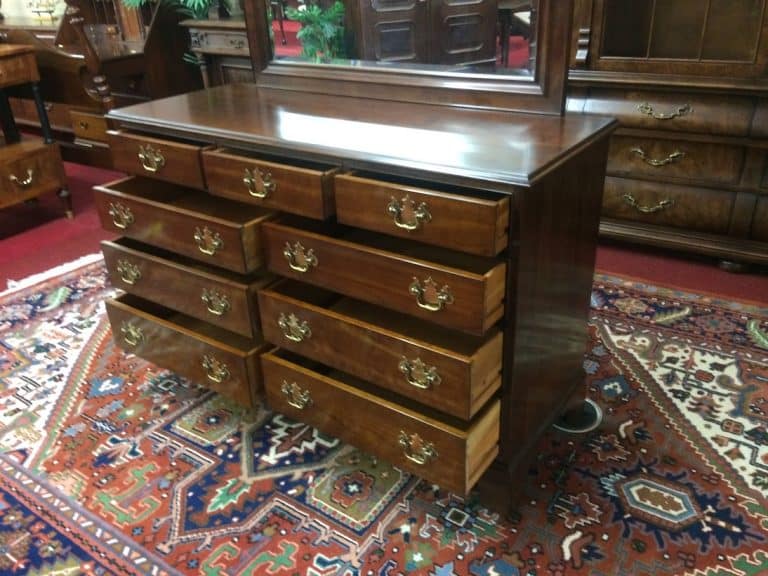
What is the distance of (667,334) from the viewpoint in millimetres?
2004

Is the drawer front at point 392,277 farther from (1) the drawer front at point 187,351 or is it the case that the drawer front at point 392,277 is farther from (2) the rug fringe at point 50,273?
A: (2) the rug fringe at point 50,273

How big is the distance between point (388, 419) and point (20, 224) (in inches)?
96.3

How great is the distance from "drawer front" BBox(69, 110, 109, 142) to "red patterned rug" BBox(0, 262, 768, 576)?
72.9 inches

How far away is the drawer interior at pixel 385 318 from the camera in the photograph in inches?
50.3

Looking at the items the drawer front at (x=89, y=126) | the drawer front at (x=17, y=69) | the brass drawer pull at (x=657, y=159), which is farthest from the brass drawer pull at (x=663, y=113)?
the drawer front at (x=89, y=126)

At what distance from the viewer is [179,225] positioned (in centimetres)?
152

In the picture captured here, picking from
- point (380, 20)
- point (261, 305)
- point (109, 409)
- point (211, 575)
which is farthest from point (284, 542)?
point (380, 20)

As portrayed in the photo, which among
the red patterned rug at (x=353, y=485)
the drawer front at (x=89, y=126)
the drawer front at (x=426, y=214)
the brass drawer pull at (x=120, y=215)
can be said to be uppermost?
the drawer front at (x=426, y=214)

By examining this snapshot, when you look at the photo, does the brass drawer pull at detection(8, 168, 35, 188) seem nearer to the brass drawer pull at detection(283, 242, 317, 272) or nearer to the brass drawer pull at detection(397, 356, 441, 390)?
the brass drawer pull at detection(283, 242, 317, 272)

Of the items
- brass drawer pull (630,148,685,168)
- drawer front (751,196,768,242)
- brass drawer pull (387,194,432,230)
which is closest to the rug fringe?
brass drawer pull (387,194,432,230)

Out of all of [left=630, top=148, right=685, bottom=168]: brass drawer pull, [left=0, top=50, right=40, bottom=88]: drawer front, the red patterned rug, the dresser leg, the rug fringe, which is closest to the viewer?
the red patterned rug

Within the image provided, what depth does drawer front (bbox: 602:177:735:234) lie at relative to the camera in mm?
2318

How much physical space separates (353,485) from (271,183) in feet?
2.23

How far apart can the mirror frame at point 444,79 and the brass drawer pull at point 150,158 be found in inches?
16.6
